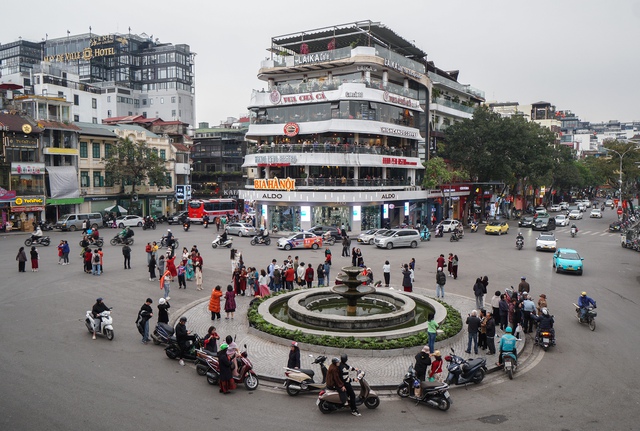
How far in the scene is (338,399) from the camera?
428 inches

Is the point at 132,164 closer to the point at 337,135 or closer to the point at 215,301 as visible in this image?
the point at 337,135

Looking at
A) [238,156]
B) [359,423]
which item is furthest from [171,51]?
[359,423]

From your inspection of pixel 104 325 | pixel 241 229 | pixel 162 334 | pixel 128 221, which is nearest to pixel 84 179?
pixel 128 221

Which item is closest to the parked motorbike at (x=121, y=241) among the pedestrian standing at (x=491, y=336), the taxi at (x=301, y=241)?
the taxi at (x=301, y=241)

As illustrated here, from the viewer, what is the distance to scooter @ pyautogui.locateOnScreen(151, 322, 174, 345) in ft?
47.8

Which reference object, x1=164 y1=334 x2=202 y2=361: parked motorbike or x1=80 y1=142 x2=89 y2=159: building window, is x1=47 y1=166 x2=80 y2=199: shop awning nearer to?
x1=80 y1=142 x2=89 y2=159: building window

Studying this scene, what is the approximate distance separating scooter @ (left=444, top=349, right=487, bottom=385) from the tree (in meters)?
49.7

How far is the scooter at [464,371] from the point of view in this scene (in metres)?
12.6

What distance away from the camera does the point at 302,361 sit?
1400cm

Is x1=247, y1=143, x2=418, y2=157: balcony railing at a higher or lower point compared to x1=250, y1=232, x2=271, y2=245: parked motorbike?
higher

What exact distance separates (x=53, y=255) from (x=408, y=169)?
38.2 m

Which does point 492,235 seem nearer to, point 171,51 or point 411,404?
point 411,404

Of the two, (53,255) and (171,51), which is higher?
(171,51)

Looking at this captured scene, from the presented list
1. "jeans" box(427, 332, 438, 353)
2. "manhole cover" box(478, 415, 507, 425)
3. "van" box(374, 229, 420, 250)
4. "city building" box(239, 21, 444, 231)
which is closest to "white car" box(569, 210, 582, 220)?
"city building" box(239, 21, 444, 231)
